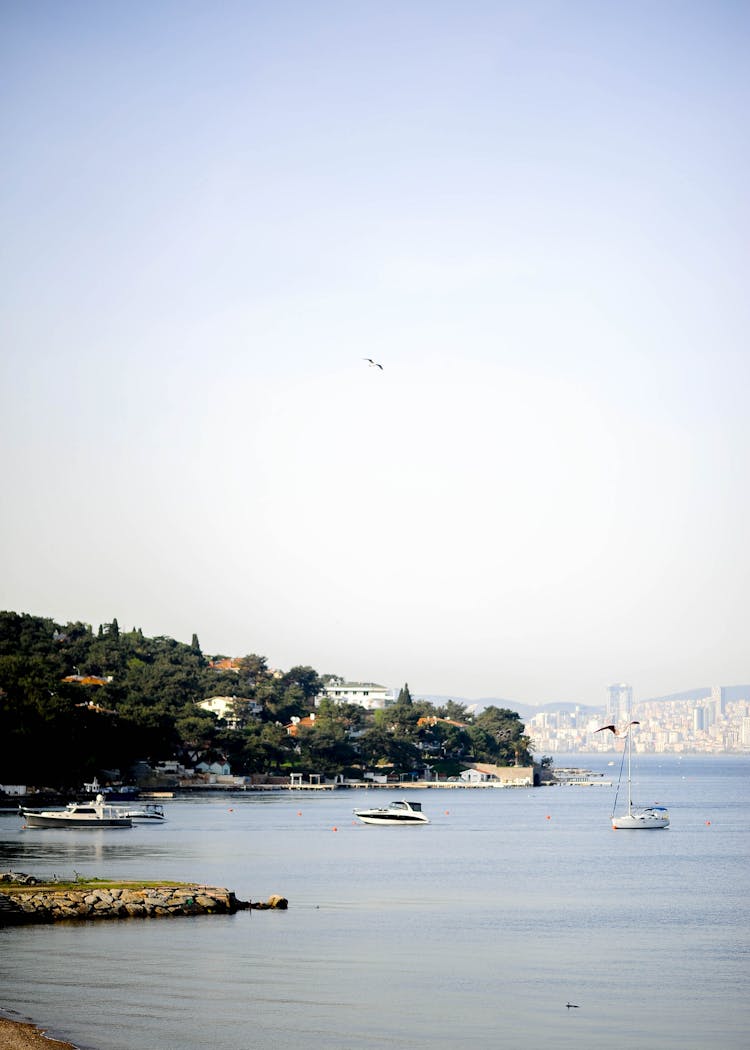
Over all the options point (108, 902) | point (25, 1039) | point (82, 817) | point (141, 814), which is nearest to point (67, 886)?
point (108, 902)

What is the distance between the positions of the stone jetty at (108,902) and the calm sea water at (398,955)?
72cm

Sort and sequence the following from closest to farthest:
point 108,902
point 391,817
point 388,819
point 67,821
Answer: point 108,902, point 67,821, point 388,819, point 391,817

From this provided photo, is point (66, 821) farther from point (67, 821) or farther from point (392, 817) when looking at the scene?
point (392, 817)

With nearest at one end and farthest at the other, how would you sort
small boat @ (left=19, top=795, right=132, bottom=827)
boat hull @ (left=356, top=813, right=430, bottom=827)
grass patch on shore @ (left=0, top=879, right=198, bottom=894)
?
1. grass patch on shore @ (left=0, top=879, right=198, bottom=894)
2. small boat @ (left=19, top=795, right=132, bottom=827)
3. boat hull @ (left=356, top=813, right=430, bottom=827)

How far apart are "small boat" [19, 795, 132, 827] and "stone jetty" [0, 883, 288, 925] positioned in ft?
174

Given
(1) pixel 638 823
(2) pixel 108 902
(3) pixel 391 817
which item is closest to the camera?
(2) pixel 108 902

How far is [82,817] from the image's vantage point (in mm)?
100688

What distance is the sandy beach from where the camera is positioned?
2877cm

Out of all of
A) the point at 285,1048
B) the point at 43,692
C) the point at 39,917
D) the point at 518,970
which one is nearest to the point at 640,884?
the point at 518,970

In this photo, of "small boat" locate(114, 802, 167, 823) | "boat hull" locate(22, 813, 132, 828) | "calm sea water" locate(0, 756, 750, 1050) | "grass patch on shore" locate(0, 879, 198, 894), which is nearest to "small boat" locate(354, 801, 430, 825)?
"small boat" locate(114, 802, 167, 823)

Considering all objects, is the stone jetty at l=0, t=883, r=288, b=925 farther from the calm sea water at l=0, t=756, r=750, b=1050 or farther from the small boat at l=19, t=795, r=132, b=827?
the small boat at l=19, t=795, r=132, b=827

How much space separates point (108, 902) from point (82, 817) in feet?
186

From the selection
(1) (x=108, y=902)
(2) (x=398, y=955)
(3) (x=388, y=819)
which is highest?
(1) (x=108, y=902)

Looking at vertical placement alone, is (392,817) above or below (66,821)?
below
